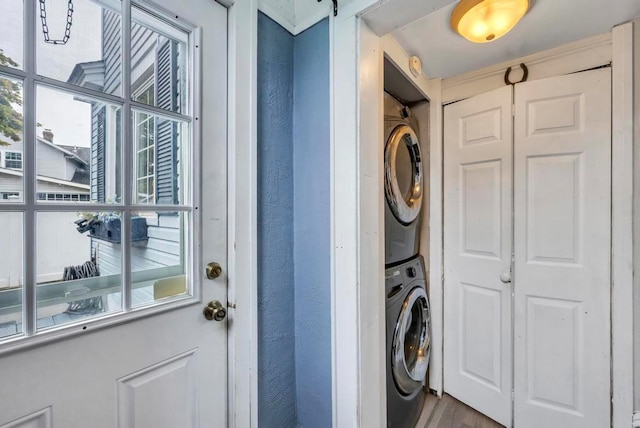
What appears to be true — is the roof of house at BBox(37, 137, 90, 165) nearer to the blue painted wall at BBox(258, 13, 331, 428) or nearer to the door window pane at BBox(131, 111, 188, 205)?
the door window pane at BBox(131, 111, 188, 205)

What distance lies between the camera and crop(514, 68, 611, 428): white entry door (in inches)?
48.6

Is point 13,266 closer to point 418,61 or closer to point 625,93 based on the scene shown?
point 418,61

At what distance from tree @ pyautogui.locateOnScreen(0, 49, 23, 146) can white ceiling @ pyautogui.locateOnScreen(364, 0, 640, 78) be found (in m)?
1.00

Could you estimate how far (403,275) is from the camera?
4.53ft

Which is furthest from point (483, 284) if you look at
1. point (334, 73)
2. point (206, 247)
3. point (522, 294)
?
point (206, 247)

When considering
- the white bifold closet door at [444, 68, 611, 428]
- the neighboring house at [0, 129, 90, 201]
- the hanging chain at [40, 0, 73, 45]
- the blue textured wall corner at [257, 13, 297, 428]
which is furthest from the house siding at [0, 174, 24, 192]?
the white bifold closet door at [444, 68, 611, 428]

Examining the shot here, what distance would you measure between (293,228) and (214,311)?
426 mm

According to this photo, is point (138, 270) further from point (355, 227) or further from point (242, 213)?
point (355, 227)

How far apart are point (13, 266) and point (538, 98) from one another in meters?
2.15

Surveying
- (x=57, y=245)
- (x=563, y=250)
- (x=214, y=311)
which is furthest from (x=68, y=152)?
(x=563, y=250)

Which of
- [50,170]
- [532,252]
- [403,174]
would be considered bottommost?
[532,252]

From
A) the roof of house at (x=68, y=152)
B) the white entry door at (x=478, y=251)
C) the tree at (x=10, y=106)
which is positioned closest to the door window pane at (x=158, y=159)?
the roof of house at (x=68, y=152)

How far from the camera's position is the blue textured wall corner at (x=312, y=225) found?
1000 millimetres

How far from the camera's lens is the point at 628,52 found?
1.15 m
